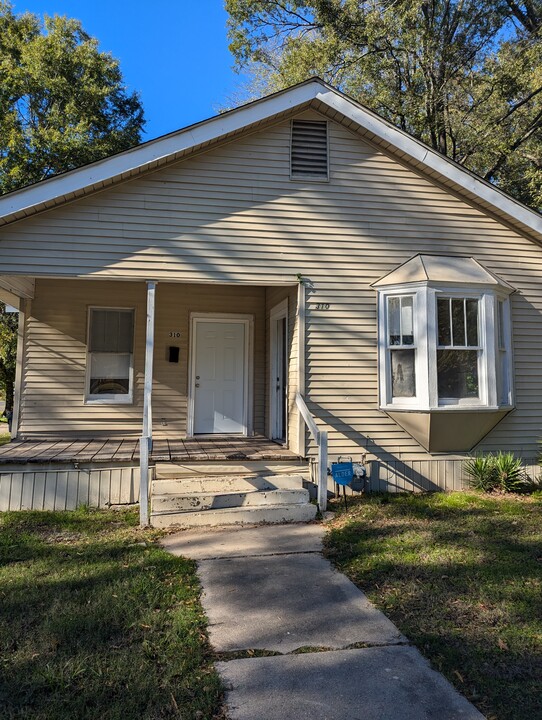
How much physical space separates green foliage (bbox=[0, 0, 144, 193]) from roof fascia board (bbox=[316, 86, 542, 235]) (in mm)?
12187

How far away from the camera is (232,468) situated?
21.9 ft

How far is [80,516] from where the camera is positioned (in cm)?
605

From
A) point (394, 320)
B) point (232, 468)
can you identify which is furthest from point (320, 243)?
point (232, 468)

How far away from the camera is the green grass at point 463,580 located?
113 inches

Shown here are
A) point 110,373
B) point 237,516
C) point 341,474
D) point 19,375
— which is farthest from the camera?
point 110,373

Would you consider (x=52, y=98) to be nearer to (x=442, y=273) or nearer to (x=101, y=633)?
(x=442, y=273)

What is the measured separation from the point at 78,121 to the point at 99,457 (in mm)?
15687

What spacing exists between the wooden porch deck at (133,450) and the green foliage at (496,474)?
261 centimetres

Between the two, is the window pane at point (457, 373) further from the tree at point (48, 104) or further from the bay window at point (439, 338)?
the tree at point (48, 104)

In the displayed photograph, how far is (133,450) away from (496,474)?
512 cm

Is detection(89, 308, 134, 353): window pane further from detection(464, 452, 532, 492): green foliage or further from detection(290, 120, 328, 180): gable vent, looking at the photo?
detection(464, 452, 532, 492): green foliage

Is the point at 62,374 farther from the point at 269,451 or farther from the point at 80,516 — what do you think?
the point at 269,451

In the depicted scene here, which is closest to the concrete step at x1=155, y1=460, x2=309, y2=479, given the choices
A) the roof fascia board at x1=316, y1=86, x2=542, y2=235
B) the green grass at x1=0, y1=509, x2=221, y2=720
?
the green grass at x1=0, y1=509, x2=221, y2=720

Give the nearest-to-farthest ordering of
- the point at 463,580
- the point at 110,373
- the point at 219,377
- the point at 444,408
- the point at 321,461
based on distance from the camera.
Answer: the point at 463,580 → the point at 321,461 → the point at 444,408 → the point at 110,373 → the point at 219,377
